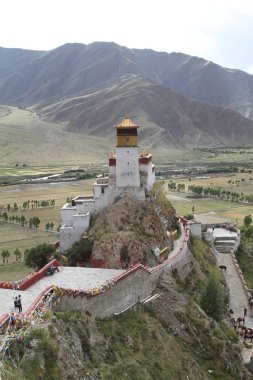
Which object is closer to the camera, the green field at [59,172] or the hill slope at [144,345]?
the hill slope at [144,345]

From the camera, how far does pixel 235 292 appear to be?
4266 cm

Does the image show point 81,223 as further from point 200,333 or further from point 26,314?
point 26,314

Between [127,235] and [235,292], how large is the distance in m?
13.0

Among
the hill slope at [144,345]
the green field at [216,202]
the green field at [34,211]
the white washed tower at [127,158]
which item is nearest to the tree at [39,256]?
the white washed tower at [127,158]

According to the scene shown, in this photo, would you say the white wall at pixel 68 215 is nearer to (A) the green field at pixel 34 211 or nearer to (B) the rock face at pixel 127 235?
(B) the rock face at pixel 127 235

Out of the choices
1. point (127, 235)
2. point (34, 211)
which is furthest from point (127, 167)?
point (34, 211)

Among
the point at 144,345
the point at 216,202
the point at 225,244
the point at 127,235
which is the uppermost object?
the point at 127,235

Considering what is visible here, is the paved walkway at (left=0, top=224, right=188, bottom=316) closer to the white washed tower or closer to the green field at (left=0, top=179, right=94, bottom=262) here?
the white washed tower

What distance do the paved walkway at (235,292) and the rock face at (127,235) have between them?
7302 mm

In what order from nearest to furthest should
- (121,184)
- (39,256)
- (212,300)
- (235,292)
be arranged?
(212,300), (39,256), (121,184), (235,292)

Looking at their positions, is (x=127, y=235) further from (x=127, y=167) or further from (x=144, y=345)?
(x=144, y=345)

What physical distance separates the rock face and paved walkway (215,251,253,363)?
24.0 feet

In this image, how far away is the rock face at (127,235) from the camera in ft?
110

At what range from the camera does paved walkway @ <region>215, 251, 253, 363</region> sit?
37831 millimetres
